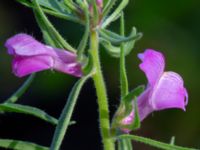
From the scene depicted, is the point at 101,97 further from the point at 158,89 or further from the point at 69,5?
the point at 69,5

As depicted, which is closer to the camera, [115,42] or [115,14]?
[115,42]

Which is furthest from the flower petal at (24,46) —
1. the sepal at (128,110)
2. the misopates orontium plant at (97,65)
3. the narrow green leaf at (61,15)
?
the sepal at (128,110)

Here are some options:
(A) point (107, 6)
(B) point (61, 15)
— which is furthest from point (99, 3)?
(B) point (61, 15)

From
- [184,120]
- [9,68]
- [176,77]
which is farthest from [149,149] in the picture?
[176,77]

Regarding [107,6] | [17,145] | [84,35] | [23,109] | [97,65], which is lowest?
[17,145]

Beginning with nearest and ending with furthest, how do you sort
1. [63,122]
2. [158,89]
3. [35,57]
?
1. [63,122]
2. [35,57]
3. [158,89]

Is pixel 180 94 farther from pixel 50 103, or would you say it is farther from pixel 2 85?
pixel 2 85

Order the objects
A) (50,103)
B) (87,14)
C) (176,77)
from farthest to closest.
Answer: (50,103) → (176,77) → (87,14)
